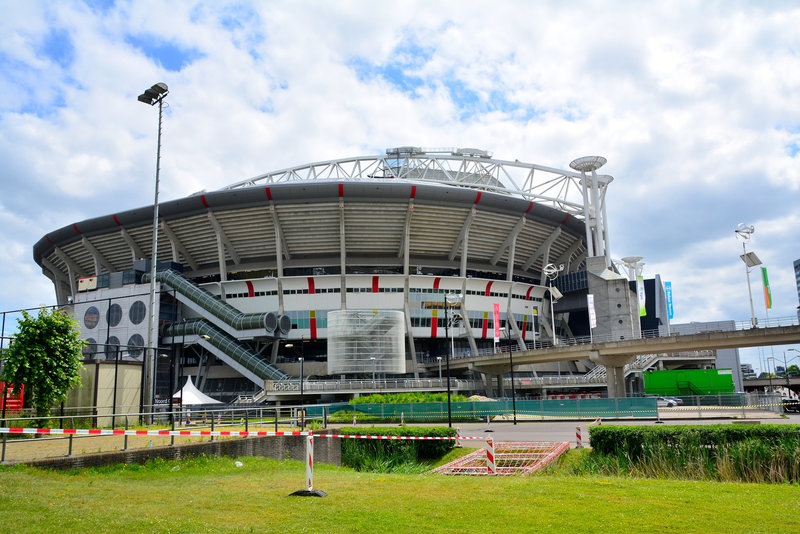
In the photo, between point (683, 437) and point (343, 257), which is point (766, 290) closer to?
point (683, 437)

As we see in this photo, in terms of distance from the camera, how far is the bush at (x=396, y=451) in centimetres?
2023

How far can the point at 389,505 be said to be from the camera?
29.9 feet

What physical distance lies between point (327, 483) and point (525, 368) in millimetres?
62378

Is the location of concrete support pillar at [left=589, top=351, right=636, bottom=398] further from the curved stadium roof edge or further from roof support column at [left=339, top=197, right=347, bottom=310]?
roof support column at [left=339, top=197, right=347, bottom=310]

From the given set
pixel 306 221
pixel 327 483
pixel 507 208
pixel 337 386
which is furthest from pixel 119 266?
pixel 327 483

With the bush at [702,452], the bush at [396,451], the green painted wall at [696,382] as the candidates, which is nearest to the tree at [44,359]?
the bush at [396,451]

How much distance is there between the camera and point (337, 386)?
174ft

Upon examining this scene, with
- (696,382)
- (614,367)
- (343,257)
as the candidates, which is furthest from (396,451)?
(696,382)

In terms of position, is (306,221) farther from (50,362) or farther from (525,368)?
(50,362)

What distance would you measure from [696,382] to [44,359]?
187ft

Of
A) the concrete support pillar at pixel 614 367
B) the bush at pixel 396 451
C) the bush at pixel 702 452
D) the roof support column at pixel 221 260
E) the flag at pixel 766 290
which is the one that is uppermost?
the roof support column at pixel 221 260

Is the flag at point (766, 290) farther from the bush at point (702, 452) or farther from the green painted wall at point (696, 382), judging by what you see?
the bush at point (702, 452)

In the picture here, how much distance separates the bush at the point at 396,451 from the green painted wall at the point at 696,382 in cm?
4510

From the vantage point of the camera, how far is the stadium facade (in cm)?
5975
